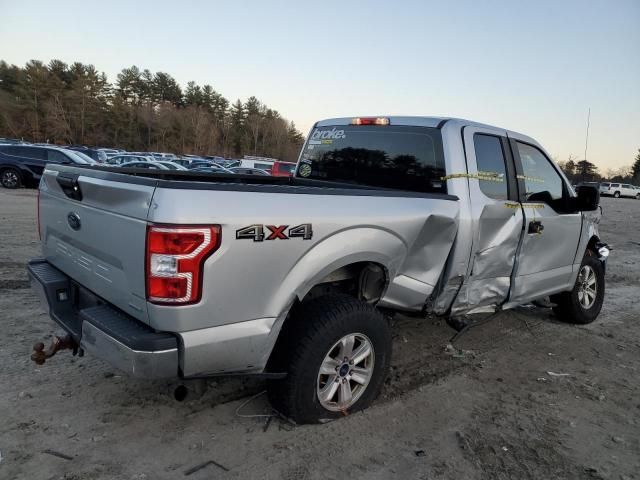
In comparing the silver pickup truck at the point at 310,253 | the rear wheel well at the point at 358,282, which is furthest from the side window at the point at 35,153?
the rear wheel well at the point at 358,282

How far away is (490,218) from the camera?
3754 mm

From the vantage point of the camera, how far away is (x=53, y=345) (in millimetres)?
2846

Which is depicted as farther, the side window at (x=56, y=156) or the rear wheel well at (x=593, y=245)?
the side window at (x=56, y=156)

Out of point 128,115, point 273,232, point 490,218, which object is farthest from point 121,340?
point 128,115

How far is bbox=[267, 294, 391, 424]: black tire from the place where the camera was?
2.76 meters

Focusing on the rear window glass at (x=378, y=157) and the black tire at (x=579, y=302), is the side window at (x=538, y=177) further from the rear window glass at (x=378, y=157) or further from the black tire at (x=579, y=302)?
the black tire at (x=579, y=302)

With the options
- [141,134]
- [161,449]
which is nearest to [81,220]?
[161,449]

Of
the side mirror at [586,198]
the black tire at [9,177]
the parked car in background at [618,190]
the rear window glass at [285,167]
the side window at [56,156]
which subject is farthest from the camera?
the parked car in background at [618,190]

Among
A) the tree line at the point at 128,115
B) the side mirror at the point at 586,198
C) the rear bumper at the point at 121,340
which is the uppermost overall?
the tree line at the point at 128,115

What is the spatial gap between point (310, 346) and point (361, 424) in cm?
72

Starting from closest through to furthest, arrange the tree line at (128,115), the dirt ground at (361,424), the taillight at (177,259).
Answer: the taillight at (177,259) → the dirt ground at (361,424) → the tree line at (128,115)

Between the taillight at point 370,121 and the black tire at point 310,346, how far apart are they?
1753 mm

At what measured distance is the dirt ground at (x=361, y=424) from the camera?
2.62 meters

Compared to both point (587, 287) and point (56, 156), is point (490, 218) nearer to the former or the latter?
point (587, 287)
